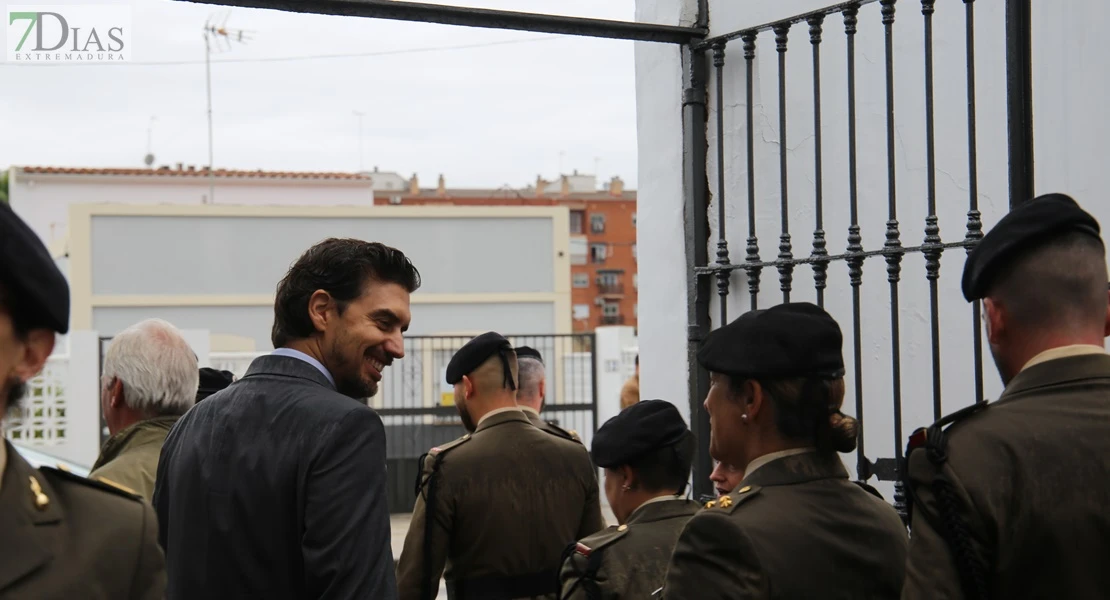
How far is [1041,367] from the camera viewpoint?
6.25 ft

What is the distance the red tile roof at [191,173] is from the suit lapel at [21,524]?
140ft

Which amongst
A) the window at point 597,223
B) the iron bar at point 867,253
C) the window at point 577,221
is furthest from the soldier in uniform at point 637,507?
the window at point 597,223

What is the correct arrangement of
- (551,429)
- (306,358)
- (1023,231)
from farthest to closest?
(551,429) → (306,358) → (1023,231)

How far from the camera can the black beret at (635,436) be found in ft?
9.89

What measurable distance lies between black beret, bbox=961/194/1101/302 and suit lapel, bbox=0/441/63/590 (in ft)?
4.83

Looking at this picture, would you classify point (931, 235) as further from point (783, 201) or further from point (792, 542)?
point (792, 542)

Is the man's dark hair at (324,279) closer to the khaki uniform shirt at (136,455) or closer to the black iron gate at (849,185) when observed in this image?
the khaki uniform shirt at (136,455)

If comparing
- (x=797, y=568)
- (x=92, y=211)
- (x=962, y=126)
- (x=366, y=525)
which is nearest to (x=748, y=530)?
(x=797, y=568)

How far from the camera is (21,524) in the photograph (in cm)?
141

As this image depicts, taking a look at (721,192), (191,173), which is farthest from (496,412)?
(191,173)

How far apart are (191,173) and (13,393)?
143 feet

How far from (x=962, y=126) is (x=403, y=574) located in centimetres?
226

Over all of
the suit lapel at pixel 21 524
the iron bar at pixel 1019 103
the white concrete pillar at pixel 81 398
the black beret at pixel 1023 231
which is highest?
the iron bar at pixel 1019 103

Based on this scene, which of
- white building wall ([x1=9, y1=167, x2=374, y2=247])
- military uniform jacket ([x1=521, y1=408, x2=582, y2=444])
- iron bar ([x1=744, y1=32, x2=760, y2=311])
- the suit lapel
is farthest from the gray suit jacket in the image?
white building wall ([x1=9, y1=167, x2=374, y2=247])
